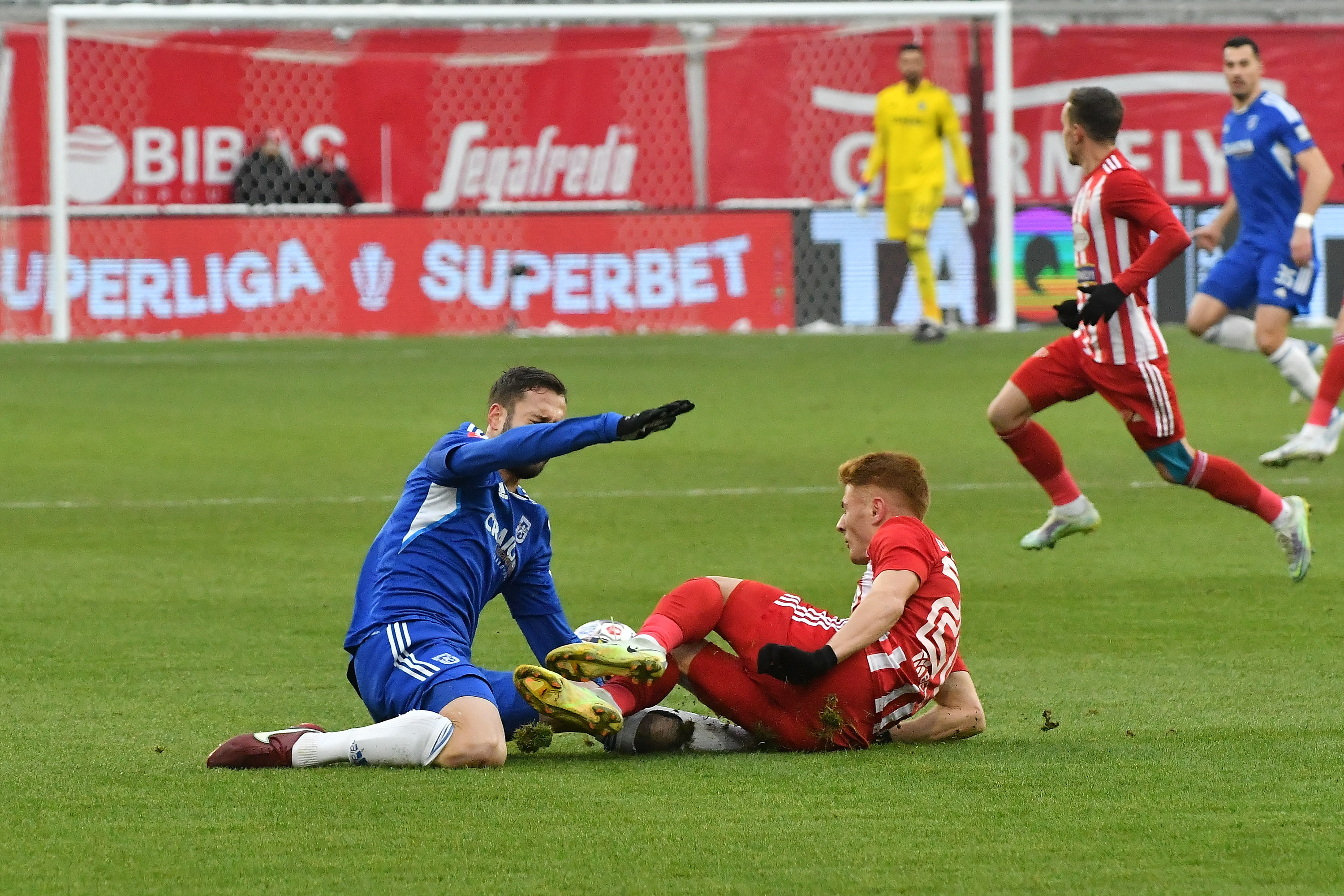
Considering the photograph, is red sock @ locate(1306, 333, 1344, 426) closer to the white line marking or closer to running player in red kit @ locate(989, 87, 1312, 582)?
the white line marking

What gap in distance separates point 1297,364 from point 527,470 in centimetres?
779

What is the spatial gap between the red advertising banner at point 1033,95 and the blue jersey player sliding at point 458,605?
15939 mm

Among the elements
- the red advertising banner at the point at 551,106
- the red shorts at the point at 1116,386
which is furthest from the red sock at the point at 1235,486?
the red advertising banner at the point at 551,106

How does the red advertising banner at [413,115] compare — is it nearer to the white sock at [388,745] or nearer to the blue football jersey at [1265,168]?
the blue football jersey at [1265,168]

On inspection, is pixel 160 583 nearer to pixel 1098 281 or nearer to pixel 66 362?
pixel 1098 281

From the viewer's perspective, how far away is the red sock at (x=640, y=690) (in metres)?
4.97

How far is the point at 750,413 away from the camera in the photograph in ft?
45.0


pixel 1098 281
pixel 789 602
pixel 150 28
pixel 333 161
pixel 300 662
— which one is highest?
pixel 150 28

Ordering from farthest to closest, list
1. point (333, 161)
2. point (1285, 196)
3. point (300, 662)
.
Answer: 1. point (333, 161)
2. point (1285, 196)
3. point (300, 662)

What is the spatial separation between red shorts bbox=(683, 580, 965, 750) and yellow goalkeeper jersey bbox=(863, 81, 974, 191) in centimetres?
1268

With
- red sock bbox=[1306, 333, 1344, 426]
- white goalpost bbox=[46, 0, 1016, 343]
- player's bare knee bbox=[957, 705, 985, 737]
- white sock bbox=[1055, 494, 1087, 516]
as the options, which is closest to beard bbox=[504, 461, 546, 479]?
player's bare knee bbox=[957, 705, 985, 737]

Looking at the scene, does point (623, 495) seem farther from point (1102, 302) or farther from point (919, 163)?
point (919, 163)

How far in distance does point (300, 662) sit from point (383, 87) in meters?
15.3

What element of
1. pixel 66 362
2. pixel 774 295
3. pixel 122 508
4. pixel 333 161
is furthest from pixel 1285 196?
pixel 333 161
